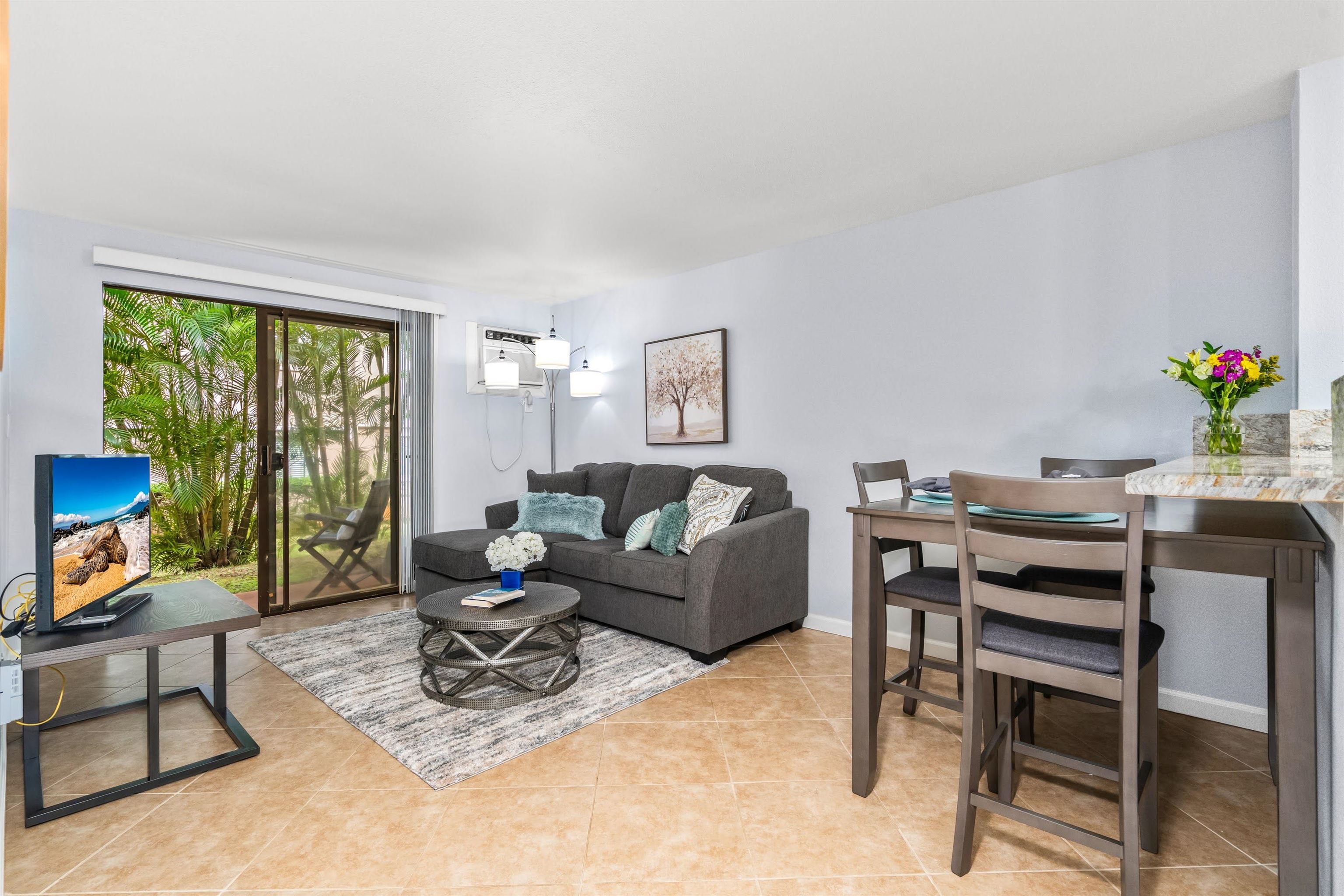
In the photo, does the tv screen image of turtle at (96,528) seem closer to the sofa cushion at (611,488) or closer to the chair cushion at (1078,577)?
the sofa cushion at (611,488)

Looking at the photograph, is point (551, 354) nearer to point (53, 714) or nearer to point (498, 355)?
point (498, 355)

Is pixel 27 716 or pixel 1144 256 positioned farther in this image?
pixel 1144 256

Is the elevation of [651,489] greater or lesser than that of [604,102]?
lesser

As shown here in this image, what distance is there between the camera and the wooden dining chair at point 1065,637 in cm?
155

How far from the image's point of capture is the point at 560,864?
182cm

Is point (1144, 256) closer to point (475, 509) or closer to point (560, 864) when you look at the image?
point (560, 864)

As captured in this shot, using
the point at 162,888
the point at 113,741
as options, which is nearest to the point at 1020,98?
the point at 162,888

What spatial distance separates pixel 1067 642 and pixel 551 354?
3.78 metres

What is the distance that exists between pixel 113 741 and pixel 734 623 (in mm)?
2644

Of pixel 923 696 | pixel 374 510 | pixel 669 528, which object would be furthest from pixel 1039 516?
pixel 374 510

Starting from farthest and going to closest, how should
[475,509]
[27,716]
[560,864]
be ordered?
[475,509] < [27,716] < [560,864]

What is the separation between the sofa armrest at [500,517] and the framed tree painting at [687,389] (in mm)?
1142

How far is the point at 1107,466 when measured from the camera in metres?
2.61

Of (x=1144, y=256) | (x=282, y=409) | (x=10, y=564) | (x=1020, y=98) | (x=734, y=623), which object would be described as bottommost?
(x=734, y=623)
